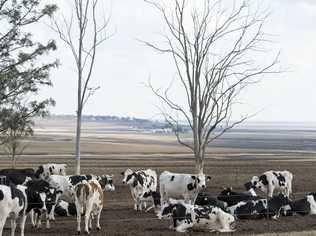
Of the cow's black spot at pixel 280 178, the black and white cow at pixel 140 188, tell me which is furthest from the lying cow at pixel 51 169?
the cow's black spot at pixel 280 178

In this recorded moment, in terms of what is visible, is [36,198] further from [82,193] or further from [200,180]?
[200,180]

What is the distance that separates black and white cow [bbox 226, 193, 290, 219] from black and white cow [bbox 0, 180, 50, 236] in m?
8.33

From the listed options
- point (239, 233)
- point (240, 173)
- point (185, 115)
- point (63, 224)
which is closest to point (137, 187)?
point (185, 115)

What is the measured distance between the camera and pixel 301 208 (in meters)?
28.3

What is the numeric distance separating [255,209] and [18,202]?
11200 millimetres

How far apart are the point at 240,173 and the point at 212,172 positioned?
7.74 feet

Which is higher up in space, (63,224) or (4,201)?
(4,201)

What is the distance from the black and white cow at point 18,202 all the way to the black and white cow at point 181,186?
27.1 ft

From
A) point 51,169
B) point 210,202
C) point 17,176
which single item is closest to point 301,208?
point 210,202

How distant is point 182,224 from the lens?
22812 mm

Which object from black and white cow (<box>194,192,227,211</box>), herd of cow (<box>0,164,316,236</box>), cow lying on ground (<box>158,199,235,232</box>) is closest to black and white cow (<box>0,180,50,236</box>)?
herd of cow (<box>0,164,316,236</box>)

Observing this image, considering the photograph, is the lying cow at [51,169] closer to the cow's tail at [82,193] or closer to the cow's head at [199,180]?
the cow's head at [199,180]

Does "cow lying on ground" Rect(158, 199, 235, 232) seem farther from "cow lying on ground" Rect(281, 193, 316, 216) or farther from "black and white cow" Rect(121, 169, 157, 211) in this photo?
"black and white cow" Rect(121, 169, 157, 211)

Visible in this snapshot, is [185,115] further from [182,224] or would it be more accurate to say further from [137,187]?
[182,224]
